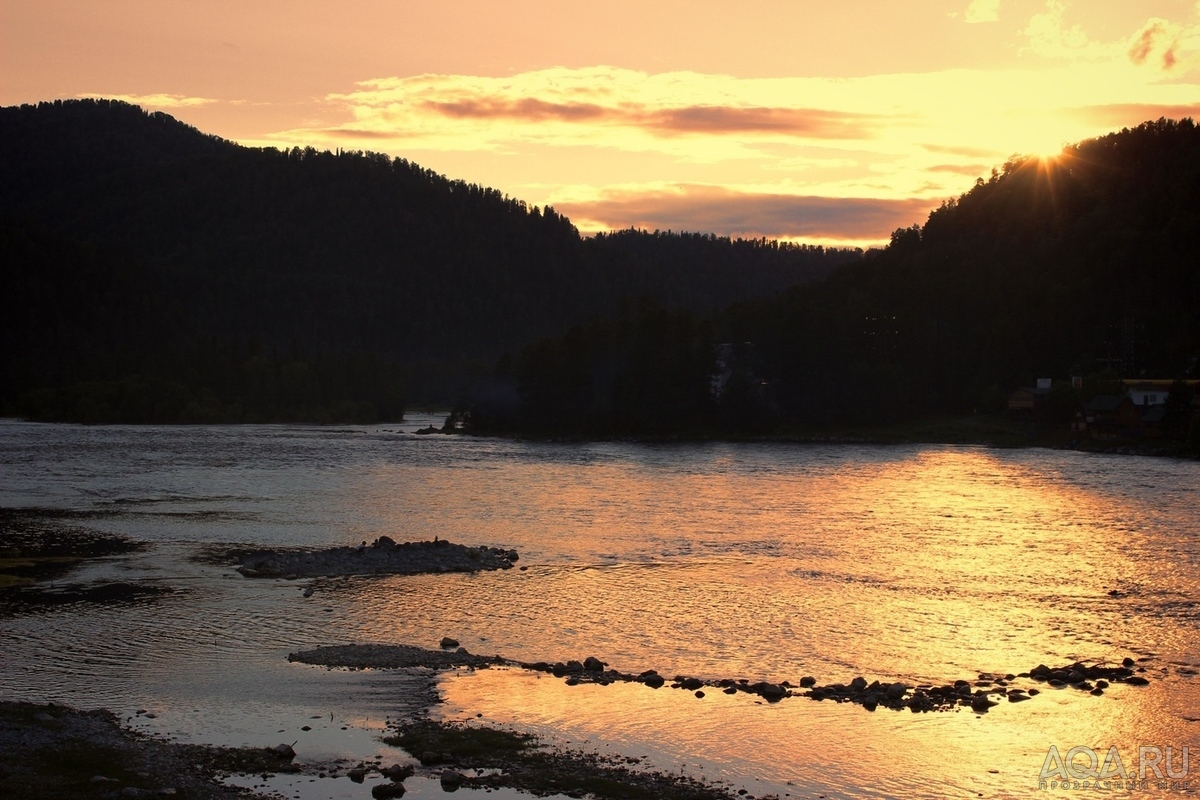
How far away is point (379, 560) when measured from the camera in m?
48.7

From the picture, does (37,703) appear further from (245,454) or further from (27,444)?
(27,444)

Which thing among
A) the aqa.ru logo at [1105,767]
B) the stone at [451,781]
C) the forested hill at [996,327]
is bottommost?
the aqa.ru logo at [1105,767]

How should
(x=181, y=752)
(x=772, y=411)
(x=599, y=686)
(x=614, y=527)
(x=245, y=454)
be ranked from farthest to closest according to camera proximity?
(x=772, y=411) < (x=245, y=454) < (x=614, y=527) < (x=599, y=686) < (x=181, y=752)

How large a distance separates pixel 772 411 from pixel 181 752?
5502 inches

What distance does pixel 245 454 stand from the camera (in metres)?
118

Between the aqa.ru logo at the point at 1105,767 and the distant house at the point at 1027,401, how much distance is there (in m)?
129

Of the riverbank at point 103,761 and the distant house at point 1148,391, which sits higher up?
the distant house at point 1148,391

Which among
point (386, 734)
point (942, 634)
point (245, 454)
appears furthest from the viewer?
point (245, 454)

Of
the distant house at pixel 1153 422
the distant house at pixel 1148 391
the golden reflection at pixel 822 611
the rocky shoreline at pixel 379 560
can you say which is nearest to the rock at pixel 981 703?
the golden reflection at pixel 822 611

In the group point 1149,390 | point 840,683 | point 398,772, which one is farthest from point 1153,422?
point 398,772

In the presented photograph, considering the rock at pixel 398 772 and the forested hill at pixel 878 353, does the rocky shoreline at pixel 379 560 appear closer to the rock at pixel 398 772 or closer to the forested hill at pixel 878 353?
the rock at pixel 398 772

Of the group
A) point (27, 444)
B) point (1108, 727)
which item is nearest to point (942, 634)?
point (1108, 727)

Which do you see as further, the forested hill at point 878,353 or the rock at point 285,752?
the forested hill at point 878,353

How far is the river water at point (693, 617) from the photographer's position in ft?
84.0
